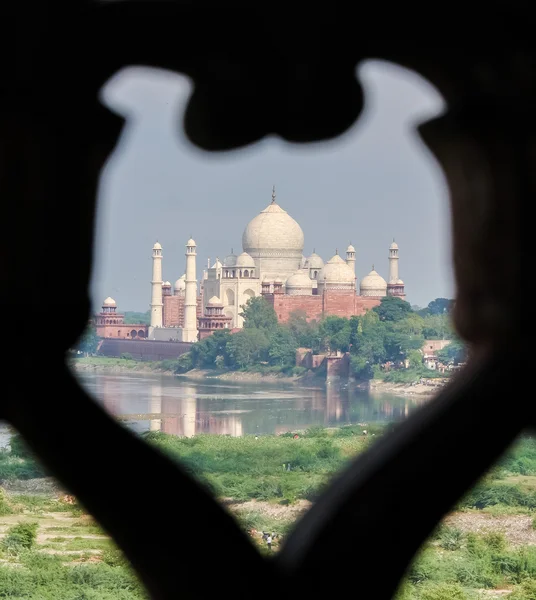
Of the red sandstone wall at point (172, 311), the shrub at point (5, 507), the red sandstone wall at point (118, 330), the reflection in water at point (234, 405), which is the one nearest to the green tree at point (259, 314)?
the reflection in water at point (234, 405)

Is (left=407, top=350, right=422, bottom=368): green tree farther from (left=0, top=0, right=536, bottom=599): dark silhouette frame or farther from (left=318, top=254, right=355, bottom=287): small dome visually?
(left=0, top=0, right=536, bottom=599): dark silhouette frame

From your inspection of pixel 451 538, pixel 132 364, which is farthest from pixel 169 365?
pixel 451 538

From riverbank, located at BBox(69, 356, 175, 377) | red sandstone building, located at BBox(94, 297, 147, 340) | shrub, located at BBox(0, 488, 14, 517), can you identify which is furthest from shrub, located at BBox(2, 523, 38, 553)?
red sandstone building, located at BBox(94, 297, 147, 340)

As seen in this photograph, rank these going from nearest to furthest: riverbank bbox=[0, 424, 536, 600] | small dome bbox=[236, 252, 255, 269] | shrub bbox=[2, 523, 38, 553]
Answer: riverbank bbox=[0, 424, 536, 600]
shrub bbox=[2, 523, 38, 553]
small dome bbox=[236, 252, 255, 269]

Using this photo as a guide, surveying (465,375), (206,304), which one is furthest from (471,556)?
(206,304)

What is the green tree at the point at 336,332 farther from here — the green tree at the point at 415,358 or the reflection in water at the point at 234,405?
the green tree at the point at 415,358
